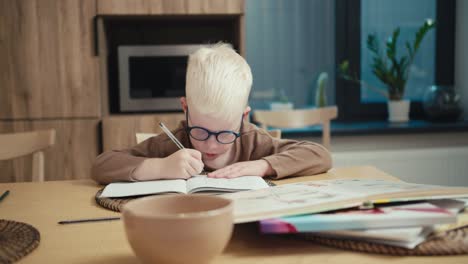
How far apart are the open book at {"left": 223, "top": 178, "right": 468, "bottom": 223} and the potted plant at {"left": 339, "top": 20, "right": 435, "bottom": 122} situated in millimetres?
2276

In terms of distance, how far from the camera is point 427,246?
59 centimetres

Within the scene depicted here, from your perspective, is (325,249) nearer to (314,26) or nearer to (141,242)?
(141,242)

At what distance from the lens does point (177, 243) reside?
49cm

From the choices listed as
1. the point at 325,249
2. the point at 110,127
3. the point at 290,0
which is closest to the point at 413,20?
the point at 290,0

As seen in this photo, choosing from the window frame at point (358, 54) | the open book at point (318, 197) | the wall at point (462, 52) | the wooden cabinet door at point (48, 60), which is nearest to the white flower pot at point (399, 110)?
the window frame at point (358, 54)

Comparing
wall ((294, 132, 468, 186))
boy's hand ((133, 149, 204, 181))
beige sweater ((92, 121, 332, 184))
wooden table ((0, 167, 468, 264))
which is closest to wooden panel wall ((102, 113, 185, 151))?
wall ((294, 132, 468, 186))

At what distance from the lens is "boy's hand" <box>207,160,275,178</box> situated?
1057 mm

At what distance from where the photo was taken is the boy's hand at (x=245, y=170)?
106 cm

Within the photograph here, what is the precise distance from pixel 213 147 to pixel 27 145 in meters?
0.69

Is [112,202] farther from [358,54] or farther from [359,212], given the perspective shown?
[358,54]

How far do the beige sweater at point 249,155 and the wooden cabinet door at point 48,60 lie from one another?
1.19m

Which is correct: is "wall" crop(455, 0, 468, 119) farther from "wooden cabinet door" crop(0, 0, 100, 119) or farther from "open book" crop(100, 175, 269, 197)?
"open book" crop(100, 175, 269, 197)

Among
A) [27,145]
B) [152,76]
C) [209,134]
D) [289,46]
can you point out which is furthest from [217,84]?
[289,46]

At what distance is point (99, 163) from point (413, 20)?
8.55 feet
